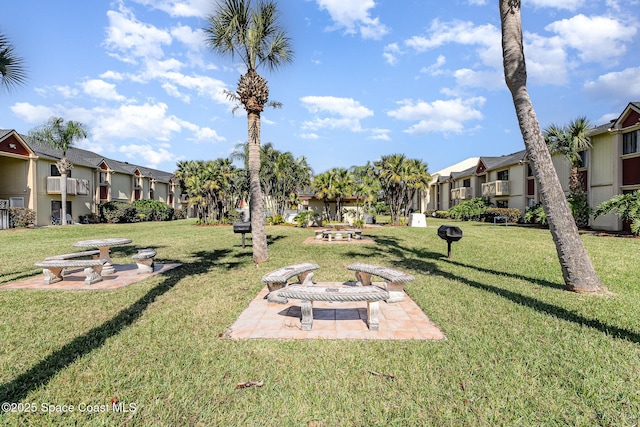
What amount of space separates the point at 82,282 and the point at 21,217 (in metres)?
24.9

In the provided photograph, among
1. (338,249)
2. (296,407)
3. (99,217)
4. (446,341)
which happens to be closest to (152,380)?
(296,407)

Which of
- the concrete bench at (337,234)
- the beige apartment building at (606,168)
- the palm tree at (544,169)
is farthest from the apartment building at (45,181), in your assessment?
the beige apartment building at (606,168)

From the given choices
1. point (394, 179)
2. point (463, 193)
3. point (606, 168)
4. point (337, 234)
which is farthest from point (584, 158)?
point (337, 234)

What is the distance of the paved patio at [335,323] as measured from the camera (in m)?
4.48

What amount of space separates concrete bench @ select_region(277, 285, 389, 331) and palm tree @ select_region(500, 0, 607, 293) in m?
4.88

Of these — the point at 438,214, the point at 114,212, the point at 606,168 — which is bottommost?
the point at 438,214

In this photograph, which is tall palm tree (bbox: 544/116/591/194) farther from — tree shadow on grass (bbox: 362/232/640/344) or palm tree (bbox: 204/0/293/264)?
palm tree (bbox: 204/0/293/264)

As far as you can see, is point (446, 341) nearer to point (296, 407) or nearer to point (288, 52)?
point (296, 407)

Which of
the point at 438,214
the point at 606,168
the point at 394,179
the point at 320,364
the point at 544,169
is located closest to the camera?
the point at 320,364

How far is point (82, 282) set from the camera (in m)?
7.59

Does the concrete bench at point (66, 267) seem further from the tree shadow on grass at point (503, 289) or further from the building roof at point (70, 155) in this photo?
the building roof at point (70, 155)

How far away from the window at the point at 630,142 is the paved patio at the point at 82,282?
91.6ft

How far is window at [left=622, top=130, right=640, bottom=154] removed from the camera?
771 inches

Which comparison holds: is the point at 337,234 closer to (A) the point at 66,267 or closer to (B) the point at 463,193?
(A) the point at 66,267
